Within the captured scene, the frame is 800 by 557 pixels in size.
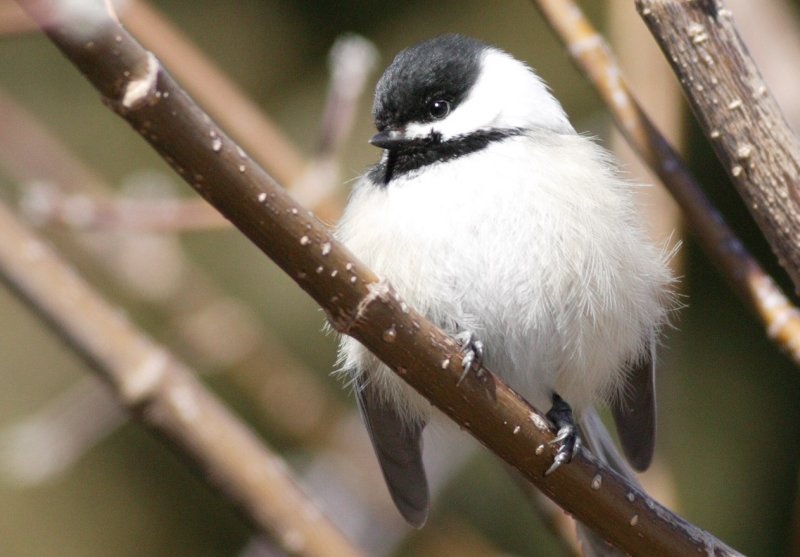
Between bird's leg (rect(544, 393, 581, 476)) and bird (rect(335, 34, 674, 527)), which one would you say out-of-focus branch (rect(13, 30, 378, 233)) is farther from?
bird's leg (rect(544, 393, 581, 476))

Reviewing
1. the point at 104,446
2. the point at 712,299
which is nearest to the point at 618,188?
the point at 712,299

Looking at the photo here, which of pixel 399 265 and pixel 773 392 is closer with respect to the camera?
pixel 399 265

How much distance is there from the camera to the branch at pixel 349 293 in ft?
2.62

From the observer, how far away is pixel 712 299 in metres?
2.93

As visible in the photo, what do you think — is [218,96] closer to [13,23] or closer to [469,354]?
[13,23]

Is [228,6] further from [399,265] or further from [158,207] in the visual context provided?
[399,265]

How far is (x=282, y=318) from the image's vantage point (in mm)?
3111

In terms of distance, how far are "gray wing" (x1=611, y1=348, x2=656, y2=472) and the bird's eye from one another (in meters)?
0.54

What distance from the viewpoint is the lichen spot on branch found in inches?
31.4

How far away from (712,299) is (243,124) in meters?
1.61

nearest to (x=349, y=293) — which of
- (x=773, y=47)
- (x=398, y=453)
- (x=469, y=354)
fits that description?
(x=469, y=354)

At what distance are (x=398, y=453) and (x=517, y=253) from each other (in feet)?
1.46

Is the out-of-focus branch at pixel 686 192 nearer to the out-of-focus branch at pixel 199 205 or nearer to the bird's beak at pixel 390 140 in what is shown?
the bird's beak at pixel 390 140

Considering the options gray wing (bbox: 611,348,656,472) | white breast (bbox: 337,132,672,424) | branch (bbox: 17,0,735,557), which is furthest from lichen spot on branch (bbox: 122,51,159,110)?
gray wing (bbox: 611,348,656,472)
